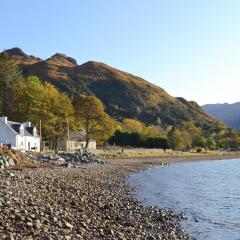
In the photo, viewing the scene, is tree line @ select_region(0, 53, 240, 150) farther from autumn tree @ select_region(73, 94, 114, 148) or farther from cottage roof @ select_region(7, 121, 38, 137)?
cottage roof @ select_region(7, 121, 38, 137)

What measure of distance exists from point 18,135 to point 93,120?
30058mm

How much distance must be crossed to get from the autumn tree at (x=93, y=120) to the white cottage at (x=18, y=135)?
22.2 metres

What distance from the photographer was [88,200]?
A: 1187 inches

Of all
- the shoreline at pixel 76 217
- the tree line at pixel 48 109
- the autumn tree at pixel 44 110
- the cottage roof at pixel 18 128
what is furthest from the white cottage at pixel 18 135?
the shoreline at pixel 76 217

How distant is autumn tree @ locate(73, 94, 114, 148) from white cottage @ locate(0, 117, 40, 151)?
73.0 feet

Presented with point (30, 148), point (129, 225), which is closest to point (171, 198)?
point (129, 225)

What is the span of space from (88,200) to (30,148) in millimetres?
60460

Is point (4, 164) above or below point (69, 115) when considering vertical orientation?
below

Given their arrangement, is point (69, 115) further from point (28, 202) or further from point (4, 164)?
point (28, 202)

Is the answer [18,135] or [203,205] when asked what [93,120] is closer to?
[18,135]

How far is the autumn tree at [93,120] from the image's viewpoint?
111m

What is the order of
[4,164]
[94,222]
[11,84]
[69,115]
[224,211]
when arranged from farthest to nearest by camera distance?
[11,84] → [69,115] → [4,164] → [224,211] → [94,222]

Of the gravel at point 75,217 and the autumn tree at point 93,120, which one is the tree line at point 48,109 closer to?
the autumn tree at point 93,120

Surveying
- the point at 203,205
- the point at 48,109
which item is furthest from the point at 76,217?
the point at 48,109
